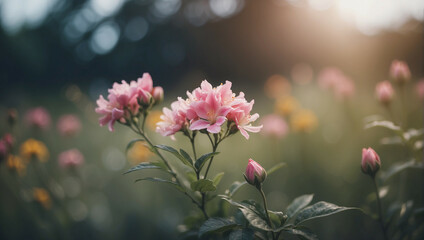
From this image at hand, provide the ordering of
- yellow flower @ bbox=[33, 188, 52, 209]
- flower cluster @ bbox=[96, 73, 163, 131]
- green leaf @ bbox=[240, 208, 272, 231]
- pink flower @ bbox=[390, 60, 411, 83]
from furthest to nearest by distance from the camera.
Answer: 1. yellow flower @ bbox=[33, 188, 52, 209]
2. pink flower @ bbox=[390, 60, 411, 83]
3. flower cluster @ bbox=[96, 73, 163, 131]
4. green leaf @ bbox=[240, 208, 272, 231]

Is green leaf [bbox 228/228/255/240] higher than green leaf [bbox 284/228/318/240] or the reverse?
higher

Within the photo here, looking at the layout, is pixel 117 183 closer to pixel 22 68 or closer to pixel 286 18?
pixel 22 68

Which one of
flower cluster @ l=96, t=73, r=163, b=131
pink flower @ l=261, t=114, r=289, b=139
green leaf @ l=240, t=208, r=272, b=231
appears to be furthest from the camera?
pink flower @ l=261, t=114, r=289, b=139

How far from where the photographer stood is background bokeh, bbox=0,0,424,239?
6.97 feet

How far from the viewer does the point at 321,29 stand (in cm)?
626

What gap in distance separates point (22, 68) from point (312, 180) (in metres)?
6.56

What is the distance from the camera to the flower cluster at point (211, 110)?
79cm

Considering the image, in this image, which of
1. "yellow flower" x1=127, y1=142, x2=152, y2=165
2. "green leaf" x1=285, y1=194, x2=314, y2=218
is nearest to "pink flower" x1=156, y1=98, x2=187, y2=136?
"green leaf" x1=285, y1=194, x2=314, y2=218

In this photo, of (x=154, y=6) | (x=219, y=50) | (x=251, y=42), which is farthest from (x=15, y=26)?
(x=251, y=42)

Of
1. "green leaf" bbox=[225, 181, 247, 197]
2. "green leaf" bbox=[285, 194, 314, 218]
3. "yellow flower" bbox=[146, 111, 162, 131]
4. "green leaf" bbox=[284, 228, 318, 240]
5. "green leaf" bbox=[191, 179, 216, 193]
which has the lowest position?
"green leaf" bbox=[284, 228, 318, 240]

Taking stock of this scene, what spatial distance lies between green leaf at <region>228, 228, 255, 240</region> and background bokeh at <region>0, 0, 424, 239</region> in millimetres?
1204

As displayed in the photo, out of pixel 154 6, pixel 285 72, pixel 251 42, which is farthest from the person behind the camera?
pixel 154 6

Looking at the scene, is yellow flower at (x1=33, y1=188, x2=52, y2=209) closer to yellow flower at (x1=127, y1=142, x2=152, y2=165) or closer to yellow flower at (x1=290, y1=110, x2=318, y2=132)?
yellow flower at (x1=127, y1=142, x2=152, y2=165)

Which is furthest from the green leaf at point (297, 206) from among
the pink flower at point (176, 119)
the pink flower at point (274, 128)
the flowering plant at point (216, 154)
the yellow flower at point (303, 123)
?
the yellow flower at point (303, 123)
